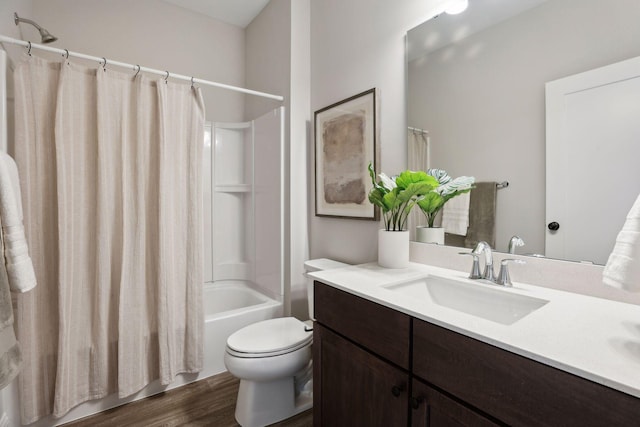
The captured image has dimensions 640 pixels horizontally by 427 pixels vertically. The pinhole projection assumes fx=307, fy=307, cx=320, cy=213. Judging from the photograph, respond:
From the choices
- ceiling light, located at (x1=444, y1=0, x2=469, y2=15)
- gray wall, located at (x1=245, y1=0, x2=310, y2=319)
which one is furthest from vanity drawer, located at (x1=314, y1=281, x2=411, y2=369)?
ceiling light, located at (x1=444, y1=0, x2=469, y2=15)

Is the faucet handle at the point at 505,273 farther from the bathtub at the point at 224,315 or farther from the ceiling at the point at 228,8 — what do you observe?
the ceiling at the point at 228,8

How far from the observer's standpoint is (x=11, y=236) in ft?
3.65

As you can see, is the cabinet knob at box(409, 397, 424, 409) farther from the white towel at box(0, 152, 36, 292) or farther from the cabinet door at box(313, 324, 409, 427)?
the white towel at box(0, 152, 36, 292)

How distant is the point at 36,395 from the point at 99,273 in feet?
2.11

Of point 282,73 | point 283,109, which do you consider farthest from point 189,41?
point 283,109

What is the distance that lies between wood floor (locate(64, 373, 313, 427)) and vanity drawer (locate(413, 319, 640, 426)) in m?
1.13

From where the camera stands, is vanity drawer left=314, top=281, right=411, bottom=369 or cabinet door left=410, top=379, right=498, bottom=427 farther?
vanity drawer left=314, top=281, right=411, bottom=369

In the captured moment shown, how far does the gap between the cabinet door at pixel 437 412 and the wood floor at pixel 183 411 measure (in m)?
0.97

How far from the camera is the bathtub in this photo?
2.05 meters

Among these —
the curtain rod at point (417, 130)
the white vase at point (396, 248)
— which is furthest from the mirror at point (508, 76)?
the white vase at point (396, 248)

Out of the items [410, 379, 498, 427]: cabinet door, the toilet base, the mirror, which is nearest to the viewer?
[410, 379, 498, 427]: cabinet door

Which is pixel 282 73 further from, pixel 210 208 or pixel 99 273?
pixel 99 273

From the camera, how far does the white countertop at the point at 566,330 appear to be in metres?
0.59

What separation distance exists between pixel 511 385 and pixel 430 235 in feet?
2.85
